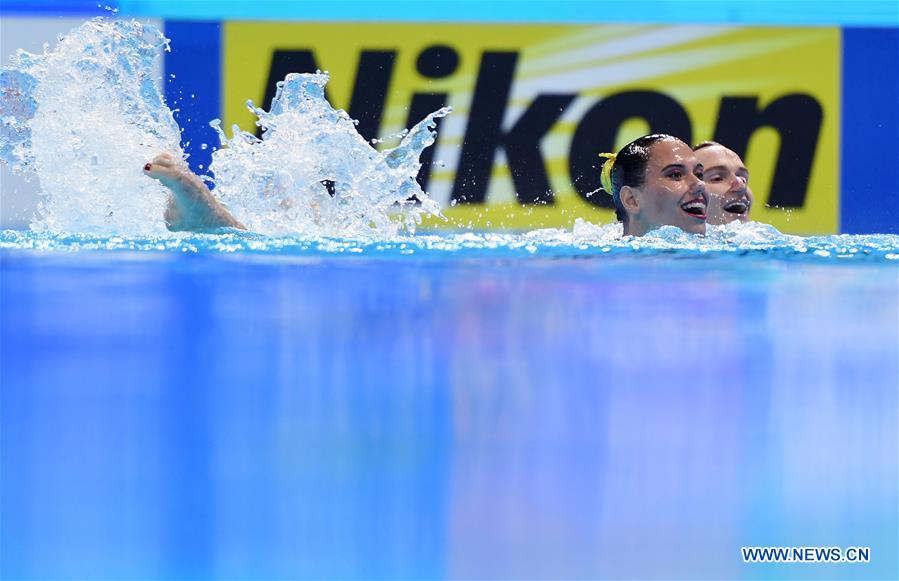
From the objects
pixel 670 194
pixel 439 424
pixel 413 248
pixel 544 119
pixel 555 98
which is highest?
pixel 555 98

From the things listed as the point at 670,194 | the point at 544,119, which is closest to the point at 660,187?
the point at 670,194

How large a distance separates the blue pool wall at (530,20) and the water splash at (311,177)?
140 centimetres

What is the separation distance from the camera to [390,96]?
554 cm

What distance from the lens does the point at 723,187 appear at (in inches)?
158

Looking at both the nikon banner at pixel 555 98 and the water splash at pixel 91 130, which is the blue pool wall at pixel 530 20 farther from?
the water splash at pixel 91 130

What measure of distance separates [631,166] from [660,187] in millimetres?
176

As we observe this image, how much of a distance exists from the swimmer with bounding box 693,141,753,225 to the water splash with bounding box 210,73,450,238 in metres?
0.90

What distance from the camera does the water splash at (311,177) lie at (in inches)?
159

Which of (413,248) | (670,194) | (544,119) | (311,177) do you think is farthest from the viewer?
(544,119)

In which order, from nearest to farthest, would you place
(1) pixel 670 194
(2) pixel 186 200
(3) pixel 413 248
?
(3) pixel 413 248
(2) pixel 186 200
(1) pixel 670 194

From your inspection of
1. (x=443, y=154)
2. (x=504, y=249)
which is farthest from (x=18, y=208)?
(x=504, y=249)

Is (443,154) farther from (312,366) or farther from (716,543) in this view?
(716,543)

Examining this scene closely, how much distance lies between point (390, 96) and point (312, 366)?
3.87m

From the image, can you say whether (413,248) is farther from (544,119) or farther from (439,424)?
(544,119)
